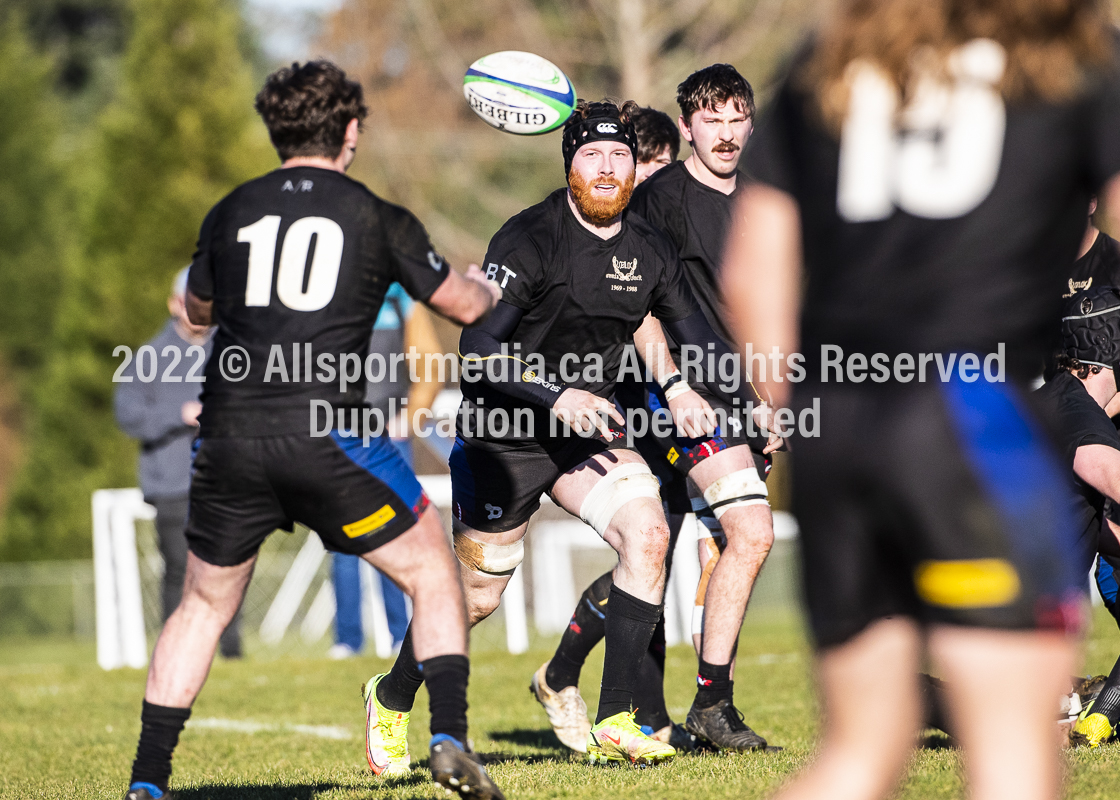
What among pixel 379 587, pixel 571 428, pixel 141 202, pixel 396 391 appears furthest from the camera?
pixel 141 202

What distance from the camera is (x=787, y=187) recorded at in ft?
8.38

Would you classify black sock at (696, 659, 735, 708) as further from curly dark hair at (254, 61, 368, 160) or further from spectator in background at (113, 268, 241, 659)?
spectator in background at (113, 268, 241, 659)

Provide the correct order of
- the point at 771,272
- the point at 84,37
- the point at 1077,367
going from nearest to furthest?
the point at 771,272
the point at 1077,367
the point at 84,37

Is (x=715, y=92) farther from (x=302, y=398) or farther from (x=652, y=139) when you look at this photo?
(x=302, y=398)

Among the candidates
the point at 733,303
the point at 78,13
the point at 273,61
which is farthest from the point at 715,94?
the point at 78,13

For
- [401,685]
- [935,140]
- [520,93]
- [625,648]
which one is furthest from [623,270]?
[935,140]

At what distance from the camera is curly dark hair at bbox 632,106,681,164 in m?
7.17


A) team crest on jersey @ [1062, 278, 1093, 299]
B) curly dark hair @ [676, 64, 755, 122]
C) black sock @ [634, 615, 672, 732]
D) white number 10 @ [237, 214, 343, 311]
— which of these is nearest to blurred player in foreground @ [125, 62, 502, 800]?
white number 10 @ [237, 214, 343, 311]

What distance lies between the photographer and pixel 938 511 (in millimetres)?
2303

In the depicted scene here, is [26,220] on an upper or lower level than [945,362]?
upper

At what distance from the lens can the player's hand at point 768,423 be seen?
19.8 feet

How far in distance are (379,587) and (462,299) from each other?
7437 mm

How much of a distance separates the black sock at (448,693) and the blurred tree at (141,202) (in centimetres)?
2002

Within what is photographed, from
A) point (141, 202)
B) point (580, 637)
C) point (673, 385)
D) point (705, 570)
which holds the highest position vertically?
point (141, 202)
